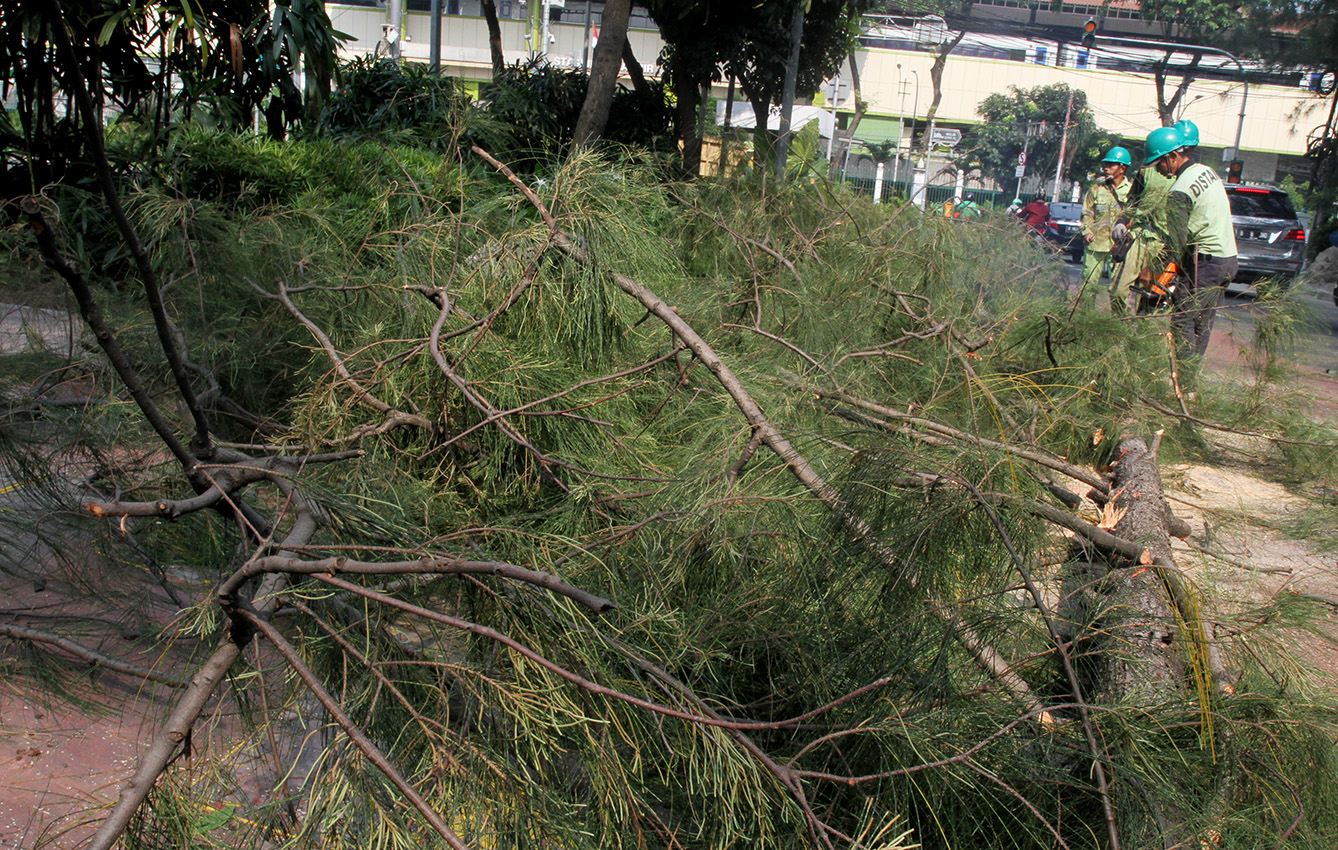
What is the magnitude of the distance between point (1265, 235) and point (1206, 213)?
35.6ft

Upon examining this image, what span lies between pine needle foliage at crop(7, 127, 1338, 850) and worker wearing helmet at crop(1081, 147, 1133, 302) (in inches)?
191

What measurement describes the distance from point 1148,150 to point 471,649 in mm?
7416

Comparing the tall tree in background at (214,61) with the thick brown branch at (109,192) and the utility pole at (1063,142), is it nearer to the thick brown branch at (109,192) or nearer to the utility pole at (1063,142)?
the thick brown branch at (109,192)

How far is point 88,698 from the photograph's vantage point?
220 centimetres

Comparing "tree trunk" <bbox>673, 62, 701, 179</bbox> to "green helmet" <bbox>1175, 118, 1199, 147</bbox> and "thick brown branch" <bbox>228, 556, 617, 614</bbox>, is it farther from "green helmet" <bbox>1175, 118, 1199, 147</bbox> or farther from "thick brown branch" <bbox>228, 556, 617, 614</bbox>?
"thick brown branch" <bbox>228, 556, 617, 614</bbox>

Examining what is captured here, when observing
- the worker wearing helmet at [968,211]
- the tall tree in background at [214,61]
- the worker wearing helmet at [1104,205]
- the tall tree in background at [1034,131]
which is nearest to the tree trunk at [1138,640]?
the tall tree in background at [214,61]

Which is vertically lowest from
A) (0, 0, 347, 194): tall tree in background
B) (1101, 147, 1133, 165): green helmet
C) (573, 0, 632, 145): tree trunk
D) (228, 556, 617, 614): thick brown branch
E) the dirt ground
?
the dirt ground

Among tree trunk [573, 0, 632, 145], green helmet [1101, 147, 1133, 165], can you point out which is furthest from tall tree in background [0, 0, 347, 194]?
green helmet [1101, 147, 1133, 165]

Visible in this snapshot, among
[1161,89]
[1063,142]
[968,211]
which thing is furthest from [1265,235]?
[1063,142]

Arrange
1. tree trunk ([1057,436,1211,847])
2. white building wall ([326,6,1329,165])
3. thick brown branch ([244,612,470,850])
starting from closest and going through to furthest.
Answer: thick brown branch ([244,612,470,850]) < tree trunk ([1057,436,1211,847]) < white building wall ([326,6,1329,165])

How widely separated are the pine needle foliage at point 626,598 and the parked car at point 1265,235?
1399 centimetres

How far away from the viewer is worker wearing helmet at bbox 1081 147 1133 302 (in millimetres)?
7828

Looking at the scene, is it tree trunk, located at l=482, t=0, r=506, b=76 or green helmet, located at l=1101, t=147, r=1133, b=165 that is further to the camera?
tree trunk, located at l=482, t=0, r=506, b=76

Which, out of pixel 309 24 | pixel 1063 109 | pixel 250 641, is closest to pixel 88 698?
pixel 250 641
